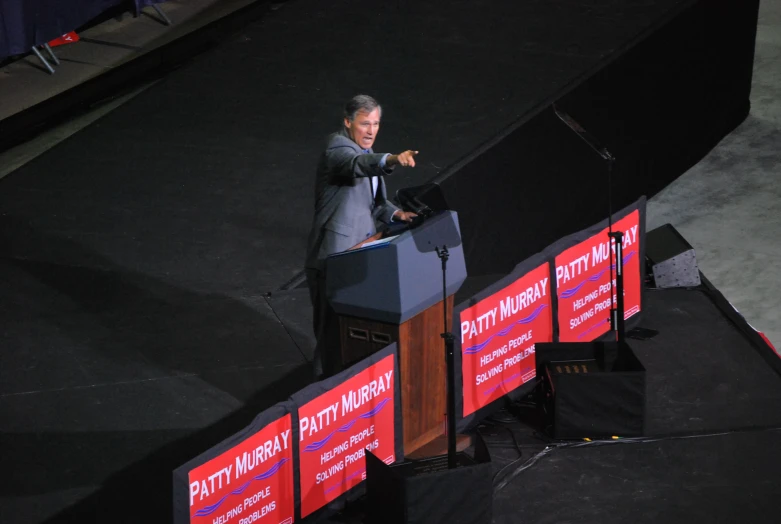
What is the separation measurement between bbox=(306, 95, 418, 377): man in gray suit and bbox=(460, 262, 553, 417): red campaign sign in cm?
62

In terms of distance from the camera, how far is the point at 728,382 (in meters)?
6.59

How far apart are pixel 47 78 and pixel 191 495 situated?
622 centimetres

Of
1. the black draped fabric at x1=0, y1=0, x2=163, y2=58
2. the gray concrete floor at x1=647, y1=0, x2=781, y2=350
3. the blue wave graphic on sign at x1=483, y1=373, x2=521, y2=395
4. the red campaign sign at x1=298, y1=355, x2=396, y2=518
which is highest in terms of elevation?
the black draped fabric at x1=0, y1=0, x2=163, y2=58

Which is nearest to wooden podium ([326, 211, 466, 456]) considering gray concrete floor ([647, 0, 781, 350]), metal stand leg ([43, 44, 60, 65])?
gray concrete floor ([647, 0, 781, 350])

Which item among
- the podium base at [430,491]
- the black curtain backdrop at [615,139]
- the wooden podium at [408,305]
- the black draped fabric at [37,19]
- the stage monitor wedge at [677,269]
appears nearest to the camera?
the podium base at [430,491]

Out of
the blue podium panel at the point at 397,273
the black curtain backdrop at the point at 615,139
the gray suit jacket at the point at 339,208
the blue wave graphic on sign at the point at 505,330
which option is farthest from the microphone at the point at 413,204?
the black curtain backdrop at the point at 615,139

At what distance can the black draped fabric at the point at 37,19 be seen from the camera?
8.72 meters

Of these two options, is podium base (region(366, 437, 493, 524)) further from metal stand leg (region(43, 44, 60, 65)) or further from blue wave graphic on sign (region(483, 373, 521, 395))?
metal stand leg (region(43, 44, 60, 65))

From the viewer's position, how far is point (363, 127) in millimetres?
5410

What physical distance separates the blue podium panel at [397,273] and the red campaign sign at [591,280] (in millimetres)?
1168

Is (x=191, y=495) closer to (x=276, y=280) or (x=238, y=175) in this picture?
(x=276, y=280)

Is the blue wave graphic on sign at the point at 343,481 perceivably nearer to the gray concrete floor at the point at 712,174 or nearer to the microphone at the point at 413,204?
the microphone at the point at 413,204

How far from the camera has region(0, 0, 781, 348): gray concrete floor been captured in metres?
9.44

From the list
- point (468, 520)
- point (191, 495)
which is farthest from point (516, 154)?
point (191, 495)
